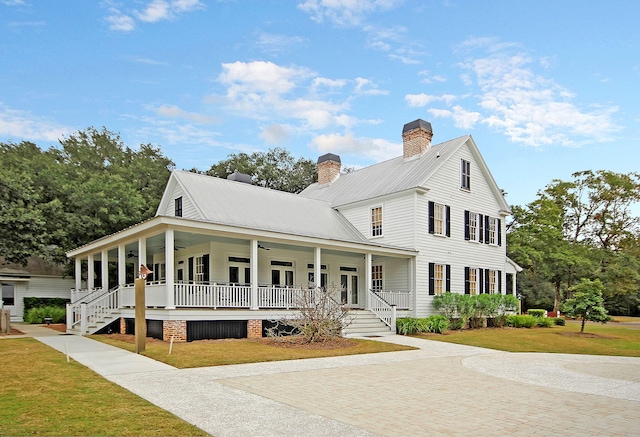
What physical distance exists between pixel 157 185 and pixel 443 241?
19917 mm

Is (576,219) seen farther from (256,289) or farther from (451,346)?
(256,289)

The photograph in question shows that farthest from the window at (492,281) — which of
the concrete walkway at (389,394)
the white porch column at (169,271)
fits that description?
the white porch column at (169,271)

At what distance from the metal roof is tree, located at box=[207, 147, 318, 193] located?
1405 centimetres

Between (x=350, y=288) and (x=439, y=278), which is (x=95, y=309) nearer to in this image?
(x=350, y=288)

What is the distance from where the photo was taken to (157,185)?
3550cm

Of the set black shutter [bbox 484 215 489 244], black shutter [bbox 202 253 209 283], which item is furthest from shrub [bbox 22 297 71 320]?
black shutter [bbox 484 215 489 244]

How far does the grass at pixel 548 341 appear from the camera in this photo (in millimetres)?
18359

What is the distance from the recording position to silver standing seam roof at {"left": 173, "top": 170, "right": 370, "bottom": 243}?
20.9 m

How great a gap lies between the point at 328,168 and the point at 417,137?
652 centimetres

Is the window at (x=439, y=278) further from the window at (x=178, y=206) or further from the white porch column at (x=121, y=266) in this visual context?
the white porch column at (x=121, y=266)

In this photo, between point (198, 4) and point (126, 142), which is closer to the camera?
point (198, 4)

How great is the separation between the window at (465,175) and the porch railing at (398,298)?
263 inches

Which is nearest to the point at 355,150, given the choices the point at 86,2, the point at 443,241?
the point at 443,241

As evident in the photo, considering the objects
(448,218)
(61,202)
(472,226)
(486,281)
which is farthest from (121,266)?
(486,281)
